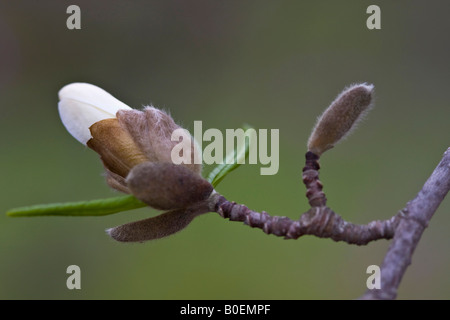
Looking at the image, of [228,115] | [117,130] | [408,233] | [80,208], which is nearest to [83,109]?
[117,130]

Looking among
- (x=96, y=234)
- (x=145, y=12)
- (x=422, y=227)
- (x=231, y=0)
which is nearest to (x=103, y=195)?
(x=96, y=234)

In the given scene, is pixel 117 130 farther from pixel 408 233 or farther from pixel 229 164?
pixel 408 233

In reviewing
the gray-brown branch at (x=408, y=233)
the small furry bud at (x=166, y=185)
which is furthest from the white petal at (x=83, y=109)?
the gray-brown branch at (x=408, y=233)

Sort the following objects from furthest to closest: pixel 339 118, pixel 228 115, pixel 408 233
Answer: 1. pixel 228 115
2. pixel 339 118
3. pixel 408 233

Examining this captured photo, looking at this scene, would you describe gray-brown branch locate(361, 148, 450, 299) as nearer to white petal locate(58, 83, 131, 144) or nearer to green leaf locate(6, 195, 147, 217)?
green leaf locate(6, 195, 147, 217)

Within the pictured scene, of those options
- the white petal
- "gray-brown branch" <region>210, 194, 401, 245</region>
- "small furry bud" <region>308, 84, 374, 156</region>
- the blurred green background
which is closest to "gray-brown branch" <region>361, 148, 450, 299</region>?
"gray-brown branch" <region>210, 194, 401, 245</region>

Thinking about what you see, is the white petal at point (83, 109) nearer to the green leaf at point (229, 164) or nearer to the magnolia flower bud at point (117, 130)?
the magnolia flower bud at point (117, 130)
